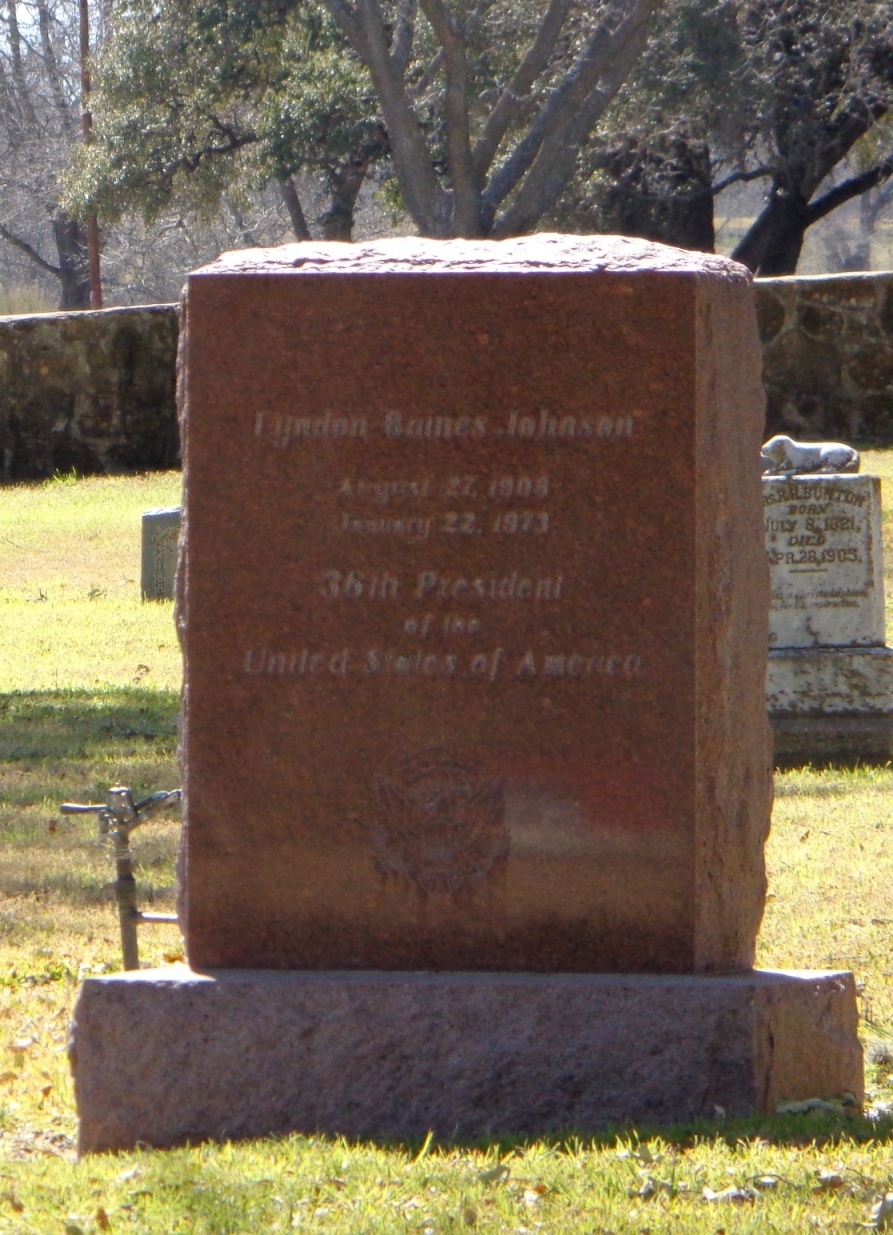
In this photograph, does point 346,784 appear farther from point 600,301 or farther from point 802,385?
point 802,385

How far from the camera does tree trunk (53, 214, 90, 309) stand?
126 feet

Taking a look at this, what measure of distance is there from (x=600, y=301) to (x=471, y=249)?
1.17 feet

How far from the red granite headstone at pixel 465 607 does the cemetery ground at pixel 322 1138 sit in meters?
0.50

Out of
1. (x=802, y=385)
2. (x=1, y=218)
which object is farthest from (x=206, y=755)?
(x=1, y=218)

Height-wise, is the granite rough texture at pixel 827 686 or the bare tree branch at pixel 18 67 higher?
the bare tree branch at pixel 18 67

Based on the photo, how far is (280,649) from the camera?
371 centimetres

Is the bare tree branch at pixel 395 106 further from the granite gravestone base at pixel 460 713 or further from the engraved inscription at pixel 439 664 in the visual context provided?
the engraved inscription at pixel 439 664

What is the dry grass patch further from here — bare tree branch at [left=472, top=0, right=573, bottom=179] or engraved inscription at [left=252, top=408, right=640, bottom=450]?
engraved inscription at [left=252, top=408, right=640, bottom=450]

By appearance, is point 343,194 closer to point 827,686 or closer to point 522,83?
point 522,83

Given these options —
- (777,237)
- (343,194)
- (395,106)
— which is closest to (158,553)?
(395,106)

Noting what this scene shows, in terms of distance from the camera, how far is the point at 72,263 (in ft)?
129

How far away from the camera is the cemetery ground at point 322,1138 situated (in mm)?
3117

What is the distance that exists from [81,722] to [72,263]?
107ft

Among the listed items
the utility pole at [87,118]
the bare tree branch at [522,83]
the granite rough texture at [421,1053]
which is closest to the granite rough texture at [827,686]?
the granite rough texture at [421,1053]
